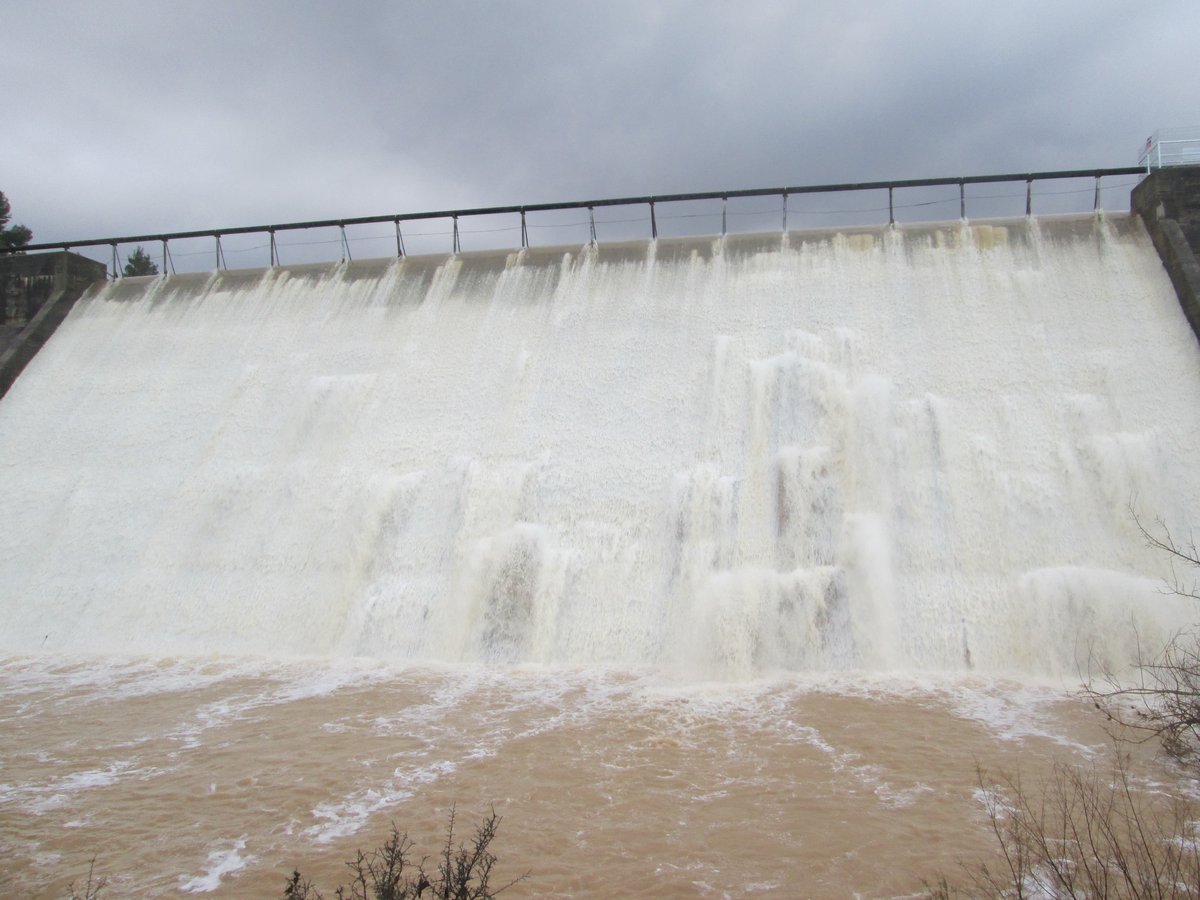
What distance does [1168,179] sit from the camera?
15.1m

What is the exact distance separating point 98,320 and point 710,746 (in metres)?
21.2

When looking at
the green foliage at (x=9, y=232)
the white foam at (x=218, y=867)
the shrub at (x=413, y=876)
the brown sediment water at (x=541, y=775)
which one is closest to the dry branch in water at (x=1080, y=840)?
the brown sediment water at (x=541, y=775)

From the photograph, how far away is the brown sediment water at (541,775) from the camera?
5.89 metres

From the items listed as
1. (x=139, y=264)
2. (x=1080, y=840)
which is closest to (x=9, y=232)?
(x=139, y=264)

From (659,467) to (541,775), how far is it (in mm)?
7080

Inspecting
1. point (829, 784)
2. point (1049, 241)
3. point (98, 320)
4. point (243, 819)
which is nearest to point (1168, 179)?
point (1049, 241)

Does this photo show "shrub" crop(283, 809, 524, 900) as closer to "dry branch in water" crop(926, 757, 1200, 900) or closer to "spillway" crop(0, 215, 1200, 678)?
"dry branch in water" crop(926, 757, 1200, 900)

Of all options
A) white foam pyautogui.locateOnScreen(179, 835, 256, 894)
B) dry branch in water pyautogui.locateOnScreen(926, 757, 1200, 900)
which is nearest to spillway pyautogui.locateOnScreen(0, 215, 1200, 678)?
dry branch in water pyautogui.locateOnScreen(926, 757, 1200, 900)

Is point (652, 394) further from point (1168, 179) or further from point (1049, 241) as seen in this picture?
point (1168, 179)

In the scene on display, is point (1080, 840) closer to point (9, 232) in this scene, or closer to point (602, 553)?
point (602, 553)

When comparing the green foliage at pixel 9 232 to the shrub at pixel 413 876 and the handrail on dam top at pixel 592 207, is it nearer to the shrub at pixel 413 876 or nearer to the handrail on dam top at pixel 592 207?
the handrail on dam top at pixel 592 207

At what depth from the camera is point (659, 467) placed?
13.8 metres

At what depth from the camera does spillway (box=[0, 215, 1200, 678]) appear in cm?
1156

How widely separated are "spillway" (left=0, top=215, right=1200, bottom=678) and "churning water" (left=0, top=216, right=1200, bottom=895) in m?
0.07
